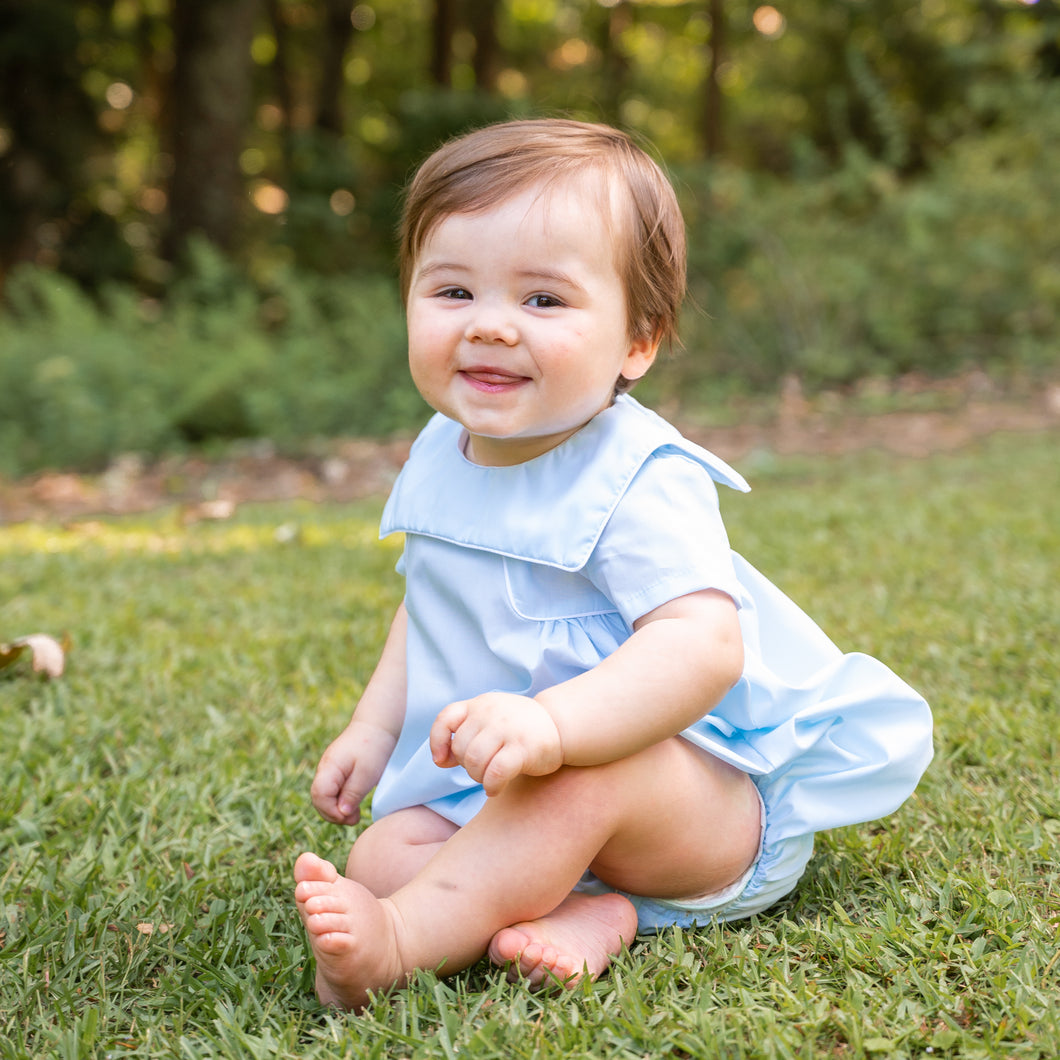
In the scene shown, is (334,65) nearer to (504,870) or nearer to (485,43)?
(485,43)

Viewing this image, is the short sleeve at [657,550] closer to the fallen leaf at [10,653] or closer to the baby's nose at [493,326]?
the baby's nose at [493,326]

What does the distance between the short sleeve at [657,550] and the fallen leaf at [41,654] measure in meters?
1.69

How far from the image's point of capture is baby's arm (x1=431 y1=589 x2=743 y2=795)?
4.17 feet

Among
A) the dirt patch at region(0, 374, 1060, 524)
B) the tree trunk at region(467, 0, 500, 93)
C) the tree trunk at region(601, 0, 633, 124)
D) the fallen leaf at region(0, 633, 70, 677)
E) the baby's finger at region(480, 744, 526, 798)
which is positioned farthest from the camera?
the tree trunk at region(601, 0, 633, 124)

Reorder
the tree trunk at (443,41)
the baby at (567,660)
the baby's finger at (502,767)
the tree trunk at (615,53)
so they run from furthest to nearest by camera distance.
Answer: the tree trunk at (615,53) < the tree trunk at (443,41) < the baby at (567,660) < the baby's finger at (502,767)

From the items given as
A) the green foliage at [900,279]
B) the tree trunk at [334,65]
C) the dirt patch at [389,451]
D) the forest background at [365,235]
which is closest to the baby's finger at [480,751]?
the dirt patch at [389,451]

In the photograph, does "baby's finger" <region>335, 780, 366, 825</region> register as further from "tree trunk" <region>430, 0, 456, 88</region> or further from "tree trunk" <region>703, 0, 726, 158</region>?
"tree trunk" <region>430, 0, 456, 88</region>

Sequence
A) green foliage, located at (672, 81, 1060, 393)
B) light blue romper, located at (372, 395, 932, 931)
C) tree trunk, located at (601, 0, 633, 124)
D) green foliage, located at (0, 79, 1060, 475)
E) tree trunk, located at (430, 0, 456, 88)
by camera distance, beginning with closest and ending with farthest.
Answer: light blue romper, located at (372, 395, 932, 931) → green foliage, located at (0, 79, 1060, 475) → green foliage, located at (672, 81, 1060, 393) → tree trunk, located at (430, 0, 456, 88) → tree trunk, located at (601, 0, 633, 124)

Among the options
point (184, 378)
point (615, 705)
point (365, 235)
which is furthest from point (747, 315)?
point (615, 705)

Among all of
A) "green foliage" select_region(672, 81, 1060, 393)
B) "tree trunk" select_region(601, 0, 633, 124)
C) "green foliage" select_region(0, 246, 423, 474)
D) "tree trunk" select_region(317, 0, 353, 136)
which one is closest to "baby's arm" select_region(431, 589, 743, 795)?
"green foliage" select_region(0, 246, 423, 474)

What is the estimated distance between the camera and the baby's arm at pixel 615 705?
1.27m

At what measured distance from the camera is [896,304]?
8625 millimetres

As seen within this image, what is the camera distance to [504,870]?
1.39 m

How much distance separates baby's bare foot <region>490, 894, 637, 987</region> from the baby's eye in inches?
30.8
